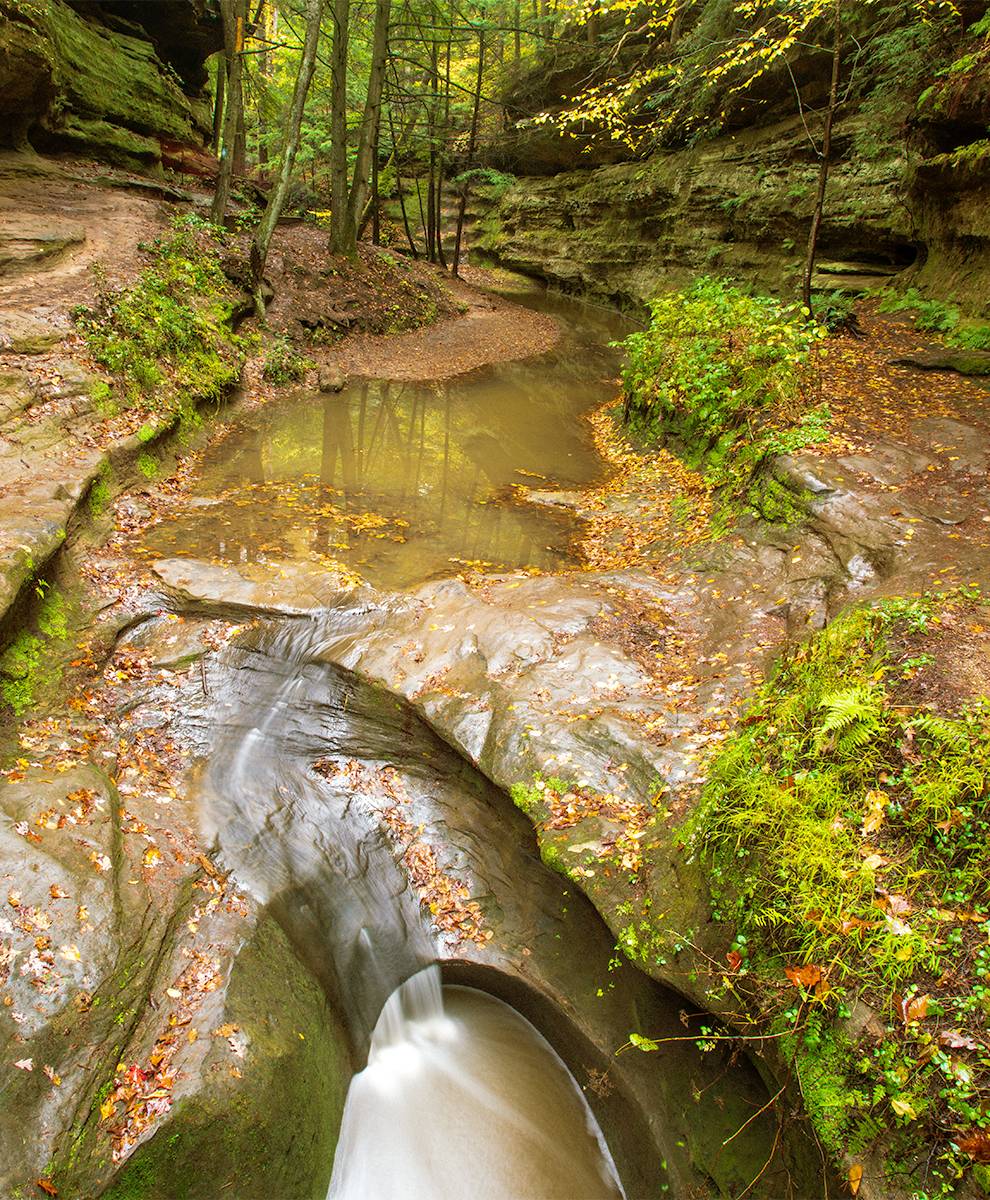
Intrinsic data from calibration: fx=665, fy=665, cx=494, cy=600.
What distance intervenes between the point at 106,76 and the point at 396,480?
16.7 metres

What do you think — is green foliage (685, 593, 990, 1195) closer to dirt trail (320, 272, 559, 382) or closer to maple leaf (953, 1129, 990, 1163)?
maple leaf (953, 1129, 990, 1163)

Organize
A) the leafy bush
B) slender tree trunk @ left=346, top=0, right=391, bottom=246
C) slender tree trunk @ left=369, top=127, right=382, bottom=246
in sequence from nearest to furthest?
1. the leafy bush
2. slender tree trunk @ left=346, top=0, right=391, bottom=246
3. slender tree trunk @ left=369, top=127, right=382, bottom=246

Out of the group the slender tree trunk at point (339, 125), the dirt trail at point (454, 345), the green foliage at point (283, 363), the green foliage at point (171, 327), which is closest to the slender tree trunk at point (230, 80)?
the green foliage at point (171, 327)

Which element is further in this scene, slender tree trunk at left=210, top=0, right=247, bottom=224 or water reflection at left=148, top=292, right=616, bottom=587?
slender tree trunk at left=210, top=0, right=247, bottom=224

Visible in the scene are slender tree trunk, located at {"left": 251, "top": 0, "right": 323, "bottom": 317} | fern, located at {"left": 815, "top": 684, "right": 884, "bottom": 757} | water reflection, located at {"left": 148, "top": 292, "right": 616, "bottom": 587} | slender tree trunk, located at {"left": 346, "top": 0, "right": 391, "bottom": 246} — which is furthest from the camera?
slender tree trunk, located at {"left": 346, "top": 0, "right": 391, "bottom": 246}

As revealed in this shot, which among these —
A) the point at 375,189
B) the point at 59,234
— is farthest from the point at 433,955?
the point at 375,189

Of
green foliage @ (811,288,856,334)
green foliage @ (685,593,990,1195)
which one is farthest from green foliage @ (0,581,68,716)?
green foliage @ (811,288,856,334)

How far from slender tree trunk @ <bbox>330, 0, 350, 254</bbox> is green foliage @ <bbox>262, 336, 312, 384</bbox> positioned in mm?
6056

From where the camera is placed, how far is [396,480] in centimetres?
1109

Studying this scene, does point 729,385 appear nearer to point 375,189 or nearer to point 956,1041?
point 956,1041

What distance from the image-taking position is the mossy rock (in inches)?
136

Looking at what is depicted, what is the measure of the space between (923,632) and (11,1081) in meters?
5.93

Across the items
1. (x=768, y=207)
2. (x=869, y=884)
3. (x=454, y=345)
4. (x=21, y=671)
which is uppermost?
(x=768, y=207)

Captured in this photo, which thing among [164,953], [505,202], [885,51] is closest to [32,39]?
[885,51]
